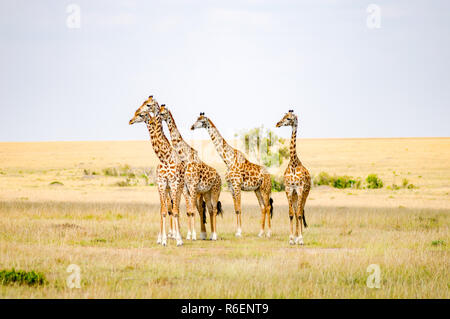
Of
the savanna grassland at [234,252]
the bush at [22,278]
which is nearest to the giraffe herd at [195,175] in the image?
the savanna grassland at [234,252]

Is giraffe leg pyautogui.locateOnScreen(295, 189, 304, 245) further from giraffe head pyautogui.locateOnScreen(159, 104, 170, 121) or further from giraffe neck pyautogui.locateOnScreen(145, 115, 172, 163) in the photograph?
giraffe head pyautogui.locateOnScreen(159, 104, 170, 121)

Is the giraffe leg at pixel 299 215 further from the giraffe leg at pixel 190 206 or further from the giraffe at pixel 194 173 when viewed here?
the giraffe leg at pixel 190 206

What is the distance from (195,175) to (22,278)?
624cm

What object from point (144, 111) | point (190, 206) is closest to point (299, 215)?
point (190, 206)

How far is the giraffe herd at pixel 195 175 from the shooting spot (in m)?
17.1

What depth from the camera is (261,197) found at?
63.4ft

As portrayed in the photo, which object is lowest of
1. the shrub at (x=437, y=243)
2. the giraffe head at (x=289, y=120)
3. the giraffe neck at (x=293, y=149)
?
the shrub at (x=437, y=243)

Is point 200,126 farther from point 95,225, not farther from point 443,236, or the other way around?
point 443,236

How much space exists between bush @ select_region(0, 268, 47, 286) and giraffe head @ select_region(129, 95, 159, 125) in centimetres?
569

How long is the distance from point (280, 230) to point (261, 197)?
2.05m

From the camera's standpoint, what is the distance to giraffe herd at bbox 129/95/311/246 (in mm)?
17062

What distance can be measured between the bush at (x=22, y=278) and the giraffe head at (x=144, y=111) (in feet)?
18.7

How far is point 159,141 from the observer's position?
17.1 meters

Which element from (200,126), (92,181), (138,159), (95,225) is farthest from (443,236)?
(138,159)
